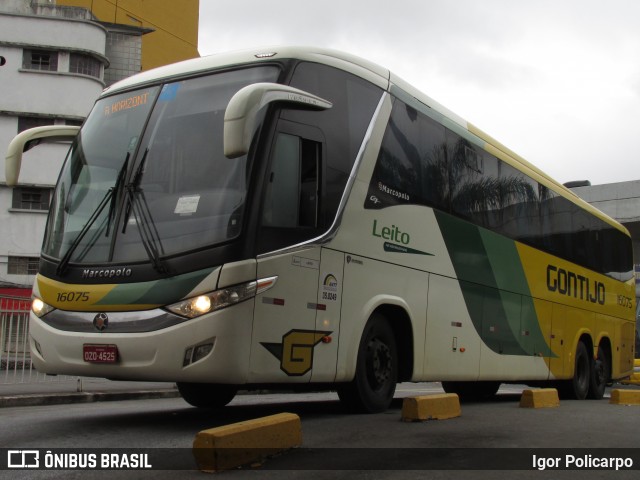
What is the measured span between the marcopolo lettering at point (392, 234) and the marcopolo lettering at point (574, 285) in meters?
5.56

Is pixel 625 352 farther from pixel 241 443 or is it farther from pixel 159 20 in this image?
pixel 159 20

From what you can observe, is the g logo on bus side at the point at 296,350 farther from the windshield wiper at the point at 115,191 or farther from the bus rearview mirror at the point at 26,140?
the bus rearview mirror at the point at 26,140

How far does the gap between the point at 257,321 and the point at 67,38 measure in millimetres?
27483

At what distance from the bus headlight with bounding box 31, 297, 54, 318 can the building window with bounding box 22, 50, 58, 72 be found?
25861 mm

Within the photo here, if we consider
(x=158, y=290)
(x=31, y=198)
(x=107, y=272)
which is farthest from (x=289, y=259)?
(x=31, y=198)

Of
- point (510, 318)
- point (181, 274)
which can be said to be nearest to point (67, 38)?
point (510, 318)

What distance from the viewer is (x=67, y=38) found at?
31.5m

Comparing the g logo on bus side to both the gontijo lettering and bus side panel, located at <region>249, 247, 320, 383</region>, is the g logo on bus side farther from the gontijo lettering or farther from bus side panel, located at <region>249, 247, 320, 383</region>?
the gontijo lettering

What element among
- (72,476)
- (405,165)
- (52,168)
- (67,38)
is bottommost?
(72,476)

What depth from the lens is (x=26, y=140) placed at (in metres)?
8.78

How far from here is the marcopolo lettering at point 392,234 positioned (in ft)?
28.4

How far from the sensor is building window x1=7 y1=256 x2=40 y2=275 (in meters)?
30.4

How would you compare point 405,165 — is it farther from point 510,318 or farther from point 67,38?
point 67,38

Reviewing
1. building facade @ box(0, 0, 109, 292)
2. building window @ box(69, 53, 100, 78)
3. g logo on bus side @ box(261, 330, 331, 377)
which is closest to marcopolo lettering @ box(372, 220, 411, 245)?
g logo on bus side @ box(261, 330, 331, 377)
